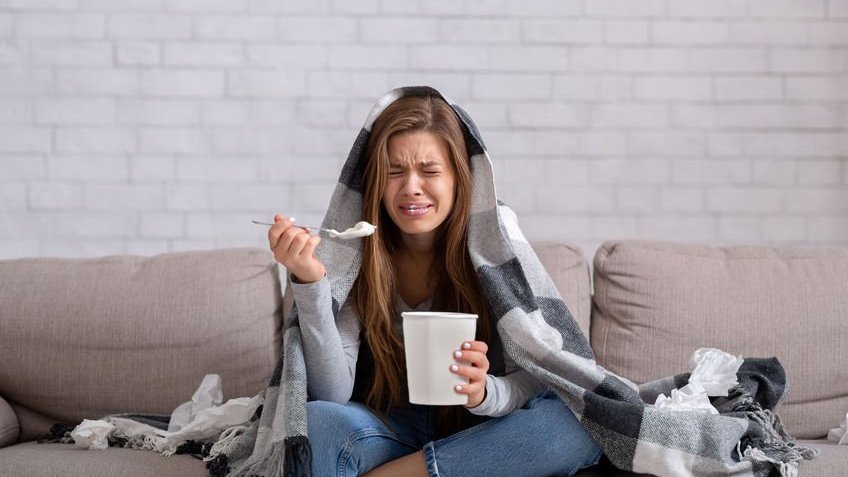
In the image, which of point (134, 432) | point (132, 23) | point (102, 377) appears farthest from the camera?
point (132, 23)

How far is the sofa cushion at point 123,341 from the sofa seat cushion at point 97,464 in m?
0.28

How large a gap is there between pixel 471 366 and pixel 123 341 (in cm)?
112

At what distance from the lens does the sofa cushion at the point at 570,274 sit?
245 cm

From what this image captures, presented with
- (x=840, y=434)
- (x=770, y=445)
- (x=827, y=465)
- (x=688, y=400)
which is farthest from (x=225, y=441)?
(x=840, y=434)

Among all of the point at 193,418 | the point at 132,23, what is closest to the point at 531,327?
the point at 193,418

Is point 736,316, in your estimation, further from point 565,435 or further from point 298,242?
point 298,242

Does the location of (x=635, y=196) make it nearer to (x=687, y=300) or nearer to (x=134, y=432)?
(x=687, y=300)

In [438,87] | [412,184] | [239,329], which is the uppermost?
[438,87]

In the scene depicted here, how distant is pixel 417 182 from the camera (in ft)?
6.57

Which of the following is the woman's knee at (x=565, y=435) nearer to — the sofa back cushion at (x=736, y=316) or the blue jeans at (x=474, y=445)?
the blue jeans at (x=474, y=445)

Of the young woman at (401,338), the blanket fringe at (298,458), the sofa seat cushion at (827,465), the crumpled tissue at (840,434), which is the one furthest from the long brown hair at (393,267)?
the crumpled tissue at (840,434)

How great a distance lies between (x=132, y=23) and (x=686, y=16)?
66.9 inches

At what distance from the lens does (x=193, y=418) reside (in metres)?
2.23

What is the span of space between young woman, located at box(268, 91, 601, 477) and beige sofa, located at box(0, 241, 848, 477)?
16.7 inches
